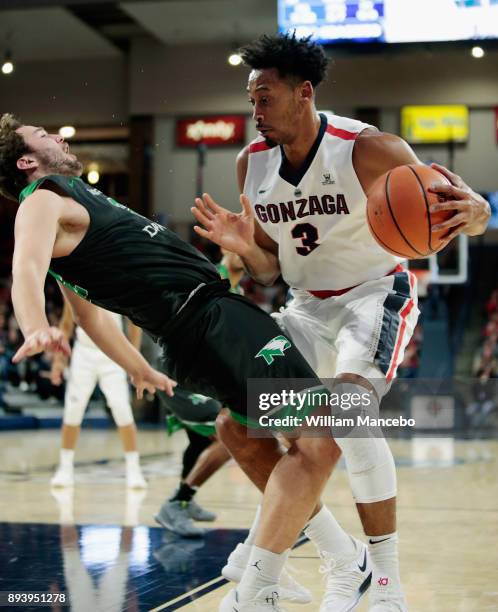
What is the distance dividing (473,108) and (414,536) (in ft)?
39.5

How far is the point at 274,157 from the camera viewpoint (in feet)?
12.0

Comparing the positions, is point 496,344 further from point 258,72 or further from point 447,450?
point 258,72

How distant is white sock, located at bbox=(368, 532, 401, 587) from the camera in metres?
3.15

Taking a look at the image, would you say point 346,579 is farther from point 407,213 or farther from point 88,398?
point 88,398

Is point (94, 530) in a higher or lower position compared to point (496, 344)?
lower

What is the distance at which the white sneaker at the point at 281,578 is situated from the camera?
11.3ft

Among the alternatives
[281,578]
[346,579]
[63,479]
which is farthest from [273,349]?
[63,479]

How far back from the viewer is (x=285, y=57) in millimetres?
3490

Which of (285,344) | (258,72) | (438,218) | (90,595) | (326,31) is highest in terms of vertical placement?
(326,31)

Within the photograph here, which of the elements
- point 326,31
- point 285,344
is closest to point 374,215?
point 285,344

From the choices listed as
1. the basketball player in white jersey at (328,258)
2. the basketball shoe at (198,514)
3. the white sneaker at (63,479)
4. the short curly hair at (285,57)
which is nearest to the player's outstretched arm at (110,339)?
the basketball player in white jersey at (328,258)

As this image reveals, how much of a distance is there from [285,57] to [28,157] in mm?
993

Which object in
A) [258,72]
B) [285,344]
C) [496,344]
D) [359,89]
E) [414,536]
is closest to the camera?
[285,344]

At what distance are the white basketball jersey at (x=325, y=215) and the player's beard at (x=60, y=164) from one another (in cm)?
75
